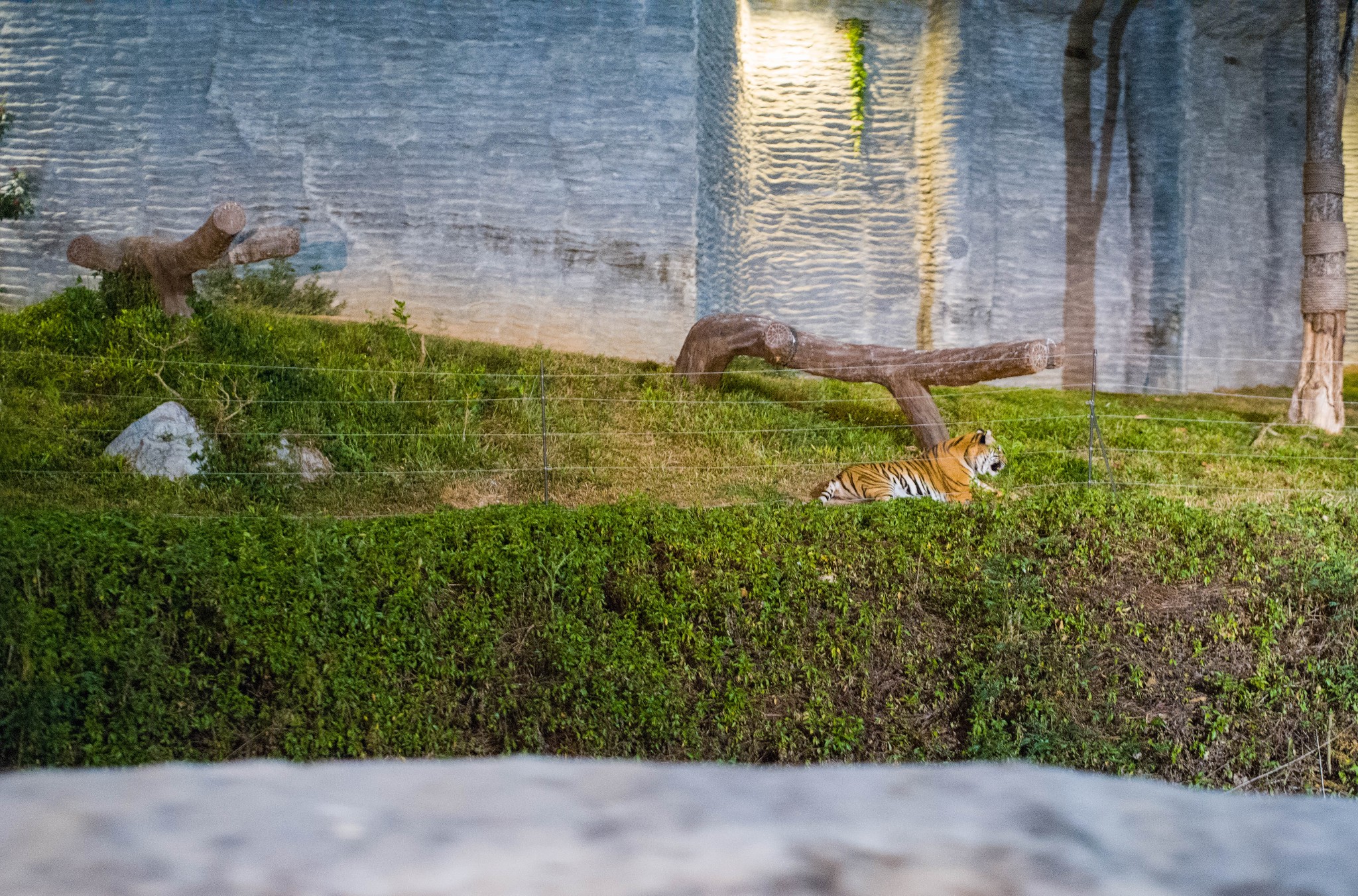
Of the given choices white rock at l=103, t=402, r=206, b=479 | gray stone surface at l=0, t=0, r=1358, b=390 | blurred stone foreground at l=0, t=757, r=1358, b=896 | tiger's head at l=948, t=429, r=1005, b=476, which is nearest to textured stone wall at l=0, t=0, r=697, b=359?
gray stone surface at l=0, t=0, r=1358, b=390

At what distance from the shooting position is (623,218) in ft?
32.0

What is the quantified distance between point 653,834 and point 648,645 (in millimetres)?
3023

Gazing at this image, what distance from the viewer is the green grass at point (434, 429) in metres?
6.16

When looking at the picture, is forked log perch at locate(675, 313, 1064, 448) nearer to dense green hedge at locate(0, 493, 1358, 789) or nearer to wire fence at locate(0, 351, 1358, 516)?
wire fence at locate(0, 351, 1358, 516)

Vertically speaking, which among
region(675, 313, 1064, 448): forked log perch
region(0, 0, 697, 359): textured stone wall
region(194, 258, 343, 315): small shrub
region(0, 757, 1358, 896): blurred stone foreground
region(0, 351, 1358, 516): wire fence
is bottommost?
region(0, 351, 1358, 516): wire fence

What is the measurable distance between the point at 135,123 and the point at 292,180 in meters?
1.41

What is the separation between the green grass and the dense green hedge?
2037 millimetres

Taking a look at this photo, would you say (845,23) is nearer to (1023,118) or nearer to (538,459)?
(1023,118)

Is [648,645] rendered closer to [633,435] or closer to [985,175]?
[633,435]

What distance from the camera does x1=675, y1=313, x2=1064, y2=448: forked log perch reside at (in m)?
7.14

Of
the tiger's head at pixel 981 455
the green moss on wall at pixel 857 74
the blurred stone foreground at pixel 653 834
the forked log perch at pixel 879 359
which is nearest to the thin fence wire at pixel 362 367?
the forked log perch at pixel 879 359

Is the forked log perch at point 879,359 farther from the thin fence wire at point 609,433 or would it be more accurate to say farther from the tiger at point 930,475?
the tiger at point 930,475

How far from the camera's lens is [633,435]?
746 cm

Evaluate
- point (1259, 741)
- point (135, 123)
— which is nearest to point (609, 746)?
point (1259, 741)
